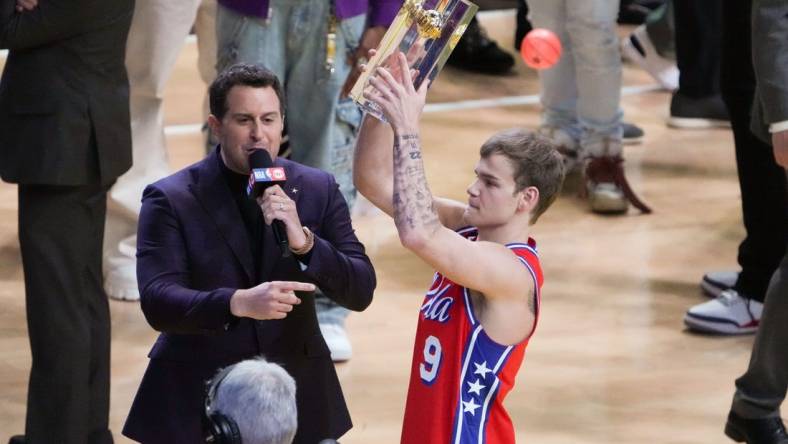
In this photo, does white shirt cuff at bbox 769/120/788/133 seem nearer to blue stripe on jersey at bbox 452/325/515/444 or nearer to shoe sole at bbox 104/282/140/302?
blue stripe on jersey at bbox 452/325/515/444

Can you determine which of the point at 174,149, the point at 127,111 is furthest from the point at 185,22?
the point at 174,149

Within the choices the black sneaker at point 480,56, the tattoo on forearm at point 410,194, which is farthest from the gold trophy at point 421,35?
the black sneaker at point 480,56

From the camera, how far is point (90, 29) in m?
4.16

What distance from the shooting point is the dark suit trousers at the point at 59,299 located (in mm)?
4238

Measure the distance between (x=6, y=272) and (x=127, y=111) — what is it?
177 cm

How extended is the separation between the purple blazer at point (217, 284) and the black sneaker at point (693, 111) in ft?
15.6

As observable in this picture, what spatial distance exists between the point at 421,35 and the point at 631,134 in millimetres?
4640

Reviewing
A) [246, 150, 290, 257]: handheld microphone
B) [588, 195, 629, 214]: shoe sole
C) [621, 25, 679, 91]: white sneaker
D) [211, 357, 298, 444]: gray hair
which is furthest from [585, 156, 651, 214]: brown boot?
[211, 357, 298, 444]: gray hair

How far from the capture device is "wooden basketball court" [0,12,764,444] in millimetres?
4871

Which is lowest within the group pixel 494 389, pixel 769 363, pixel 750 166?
pixel 769 363

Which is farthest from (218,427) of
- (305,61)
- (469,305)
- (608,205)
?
(608,205)

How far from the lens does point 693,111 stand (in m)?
7.93

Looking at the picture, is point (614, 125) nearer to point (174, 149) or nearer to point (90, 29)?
point (174, 149)

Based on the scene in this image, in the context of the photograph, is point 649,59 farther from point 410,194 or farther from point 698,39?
point 410,194
